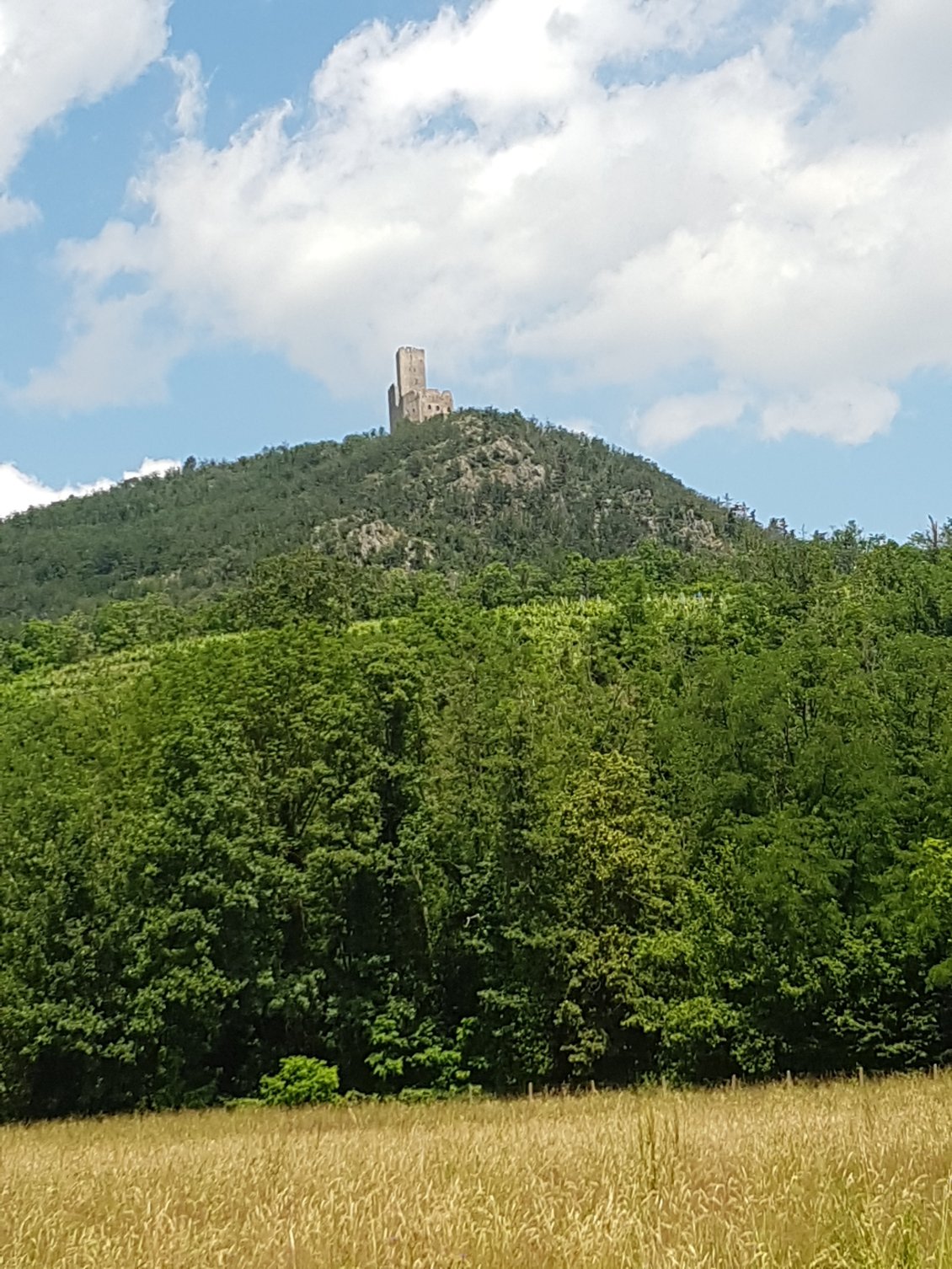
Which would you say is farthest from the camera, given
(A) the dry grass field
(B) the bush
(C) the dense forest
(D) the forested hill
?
(D) the forested hill

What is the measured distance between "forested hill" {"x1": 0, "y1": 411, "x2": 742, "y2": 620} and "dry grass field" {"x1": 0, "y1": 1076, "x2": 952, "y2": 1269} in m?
105

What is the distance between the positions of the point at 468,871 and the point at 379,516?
111804 mm

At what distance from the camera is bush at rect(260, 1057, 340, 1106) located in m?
32.8

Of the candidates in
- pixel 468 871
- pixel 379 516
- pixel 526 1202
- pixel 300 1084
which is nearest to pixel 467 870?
pixel 468 871

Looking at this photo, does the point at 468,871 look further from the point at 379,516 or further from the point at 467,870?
the point at 379,516

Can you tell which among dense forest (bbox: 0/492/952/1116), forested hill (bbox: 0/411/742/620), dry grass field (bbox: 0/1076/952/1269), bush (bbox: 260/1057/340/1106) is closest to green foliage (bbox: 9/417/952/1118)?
dense forest (bbox: 0/492/952/1116)

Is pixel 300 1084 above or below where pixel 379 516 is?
below

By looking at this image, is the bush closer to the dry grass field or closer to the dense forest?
Answer: the dense forest

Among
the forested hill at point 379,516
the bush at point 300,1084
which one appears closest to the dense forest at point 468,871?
the bush at point 300,1084

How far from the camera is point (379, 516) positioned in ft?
484

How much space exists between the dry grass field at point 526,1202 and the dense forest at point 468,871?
19713 mm

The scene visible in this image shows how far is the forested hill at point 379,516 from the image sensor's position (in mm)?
132875

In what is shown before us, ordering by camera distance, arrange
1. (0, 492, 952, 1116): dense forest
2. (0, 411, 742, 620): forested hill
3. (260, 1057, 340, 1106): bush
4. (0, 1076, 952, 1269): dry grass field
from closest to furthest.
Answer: (0, 1076, 952, 1269): dry grass field < (0, 492, 952, 1116): dense forest < (260, 1057, 340, 1106): bush < (0, 411, 742, 620): forested hill

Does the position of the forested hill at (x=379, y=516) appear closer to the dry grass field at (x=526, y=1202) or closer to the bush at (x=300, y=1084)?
the bush at (x=300, y=1084)
